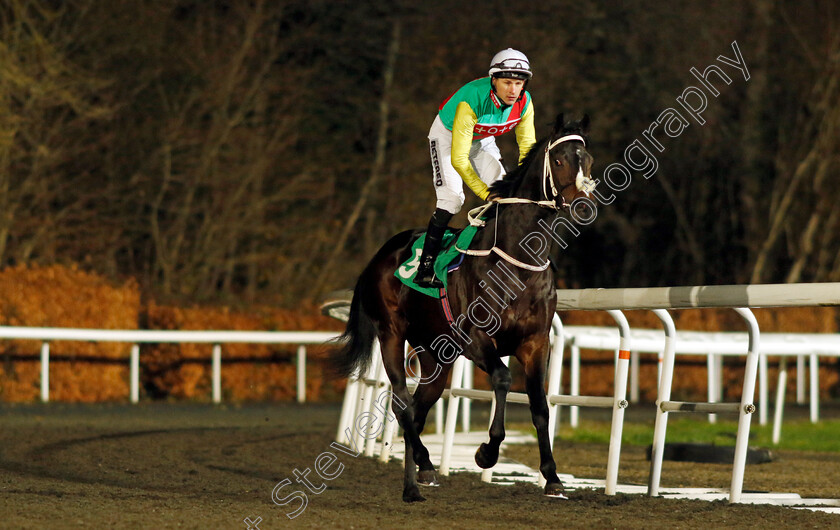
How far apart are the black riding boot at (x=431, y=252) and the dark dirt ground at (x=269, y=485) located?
1084mm

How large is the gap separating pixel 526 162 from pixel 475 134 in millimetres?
591

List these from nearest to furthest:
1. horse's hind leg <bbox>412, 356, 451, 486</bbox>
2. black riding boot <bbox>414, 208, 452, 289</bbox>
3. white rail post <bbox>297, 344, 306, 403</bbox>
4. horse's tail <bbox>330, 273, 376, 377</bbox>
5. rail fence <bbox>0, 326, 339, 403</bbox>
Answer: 1. black riding boot <bbox>414, 208, 452, 289</bbox>
2. horse's hind leg <bbox>412, 356, 451, 486</bbox>
3. horse's tail <bbox>330, 273, 376, 377</bbox>
4. rail fence <bbox>0, 326, 339, 403</bbox>
5. white rail post <bbox>297, 344, 306, 403</bbox>

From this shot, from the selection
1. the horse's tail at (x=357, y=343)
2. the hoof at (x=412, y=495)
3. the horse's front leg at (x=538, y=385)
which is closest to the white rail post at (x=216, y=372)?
the horse's tail at (x=357, y=343)

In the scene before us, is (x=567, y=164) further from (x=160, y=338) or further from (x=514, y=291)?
(x=160, y=338)

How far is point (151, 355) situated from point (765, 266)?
1391cm

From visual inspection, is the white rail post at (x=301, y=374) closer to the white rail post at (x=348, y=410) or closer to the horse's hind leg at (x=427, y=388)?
the white rail post at (x=348, y=410)

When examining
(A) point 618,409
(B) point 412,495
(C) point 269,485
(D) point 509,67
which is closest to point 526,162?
(D) point 509,67

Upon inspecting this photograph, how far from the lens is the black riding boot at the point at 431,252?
6293 millimetres

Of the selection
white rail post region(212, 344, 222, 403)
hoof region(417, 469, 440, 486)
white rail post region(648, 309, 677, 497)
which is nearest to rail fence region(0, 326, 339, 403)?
white rail post region(212, 344, 222, 403)

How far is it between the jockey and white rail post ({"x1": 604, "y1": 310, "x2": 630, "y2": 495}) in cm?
101

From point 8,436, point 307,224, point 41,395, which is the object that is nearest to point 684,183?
point 307,224

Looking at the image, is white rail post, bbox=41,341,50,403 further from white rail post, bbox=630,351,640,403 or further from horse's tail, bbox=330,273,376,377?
horse's tail, bbox=330,273,376,377

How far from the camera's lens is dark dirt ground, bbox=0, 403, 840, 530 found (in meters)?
5.00

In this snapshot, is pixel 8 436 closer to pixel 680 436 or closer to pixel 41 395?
pixel 41 395
